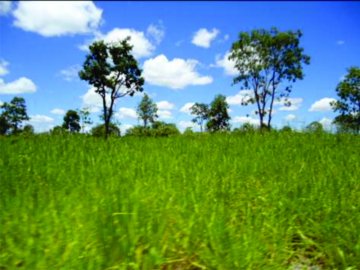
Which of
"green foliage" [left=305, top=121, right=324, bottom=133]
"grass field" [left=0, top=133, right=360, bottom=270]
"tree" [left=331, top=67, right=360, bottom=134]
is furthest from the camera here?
"tree" [left=331, top=67, right=360, bottom=134]

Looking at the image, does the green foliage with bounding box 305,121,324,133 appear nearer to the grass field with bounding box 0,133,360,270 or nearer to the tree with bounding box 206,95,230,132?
the grass field with bounding box 0,133,360,270

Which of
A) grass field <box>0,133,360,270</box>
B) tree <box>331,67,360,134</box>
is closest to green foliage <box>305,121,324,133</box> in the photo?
grass field <box>0,133,360,270</box>

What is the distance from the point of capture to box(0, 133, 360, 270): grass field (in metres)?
3.37

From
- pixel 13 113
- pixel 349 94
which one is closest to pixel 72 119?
pixel 13 113

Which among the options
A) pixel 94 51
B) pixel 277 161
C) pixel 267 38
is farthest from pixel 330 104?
pixel 277 161

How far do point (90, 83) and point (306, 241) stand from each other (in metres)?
65.9

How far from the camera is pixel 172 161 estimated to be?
22.4 ft

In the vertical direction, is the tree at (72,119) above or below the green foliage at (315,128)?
above

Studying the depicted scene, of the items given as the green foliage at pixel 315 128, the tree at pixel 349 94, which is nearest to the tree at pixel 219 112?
the tree at pixel 349 94

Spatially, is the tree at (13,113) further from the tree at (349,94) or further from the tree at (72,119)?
the tree at (349,94)

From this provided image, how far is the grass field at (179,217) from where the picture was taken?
11.1 ft

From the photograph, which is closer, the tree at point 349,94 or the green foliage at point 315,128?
the green foliage at point 315,128

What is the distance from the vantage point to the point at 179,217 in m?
3.99

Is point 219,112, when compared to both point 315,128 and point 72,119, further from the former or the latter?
point 315,128
